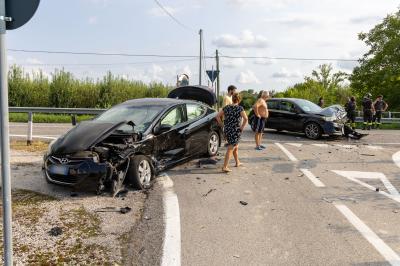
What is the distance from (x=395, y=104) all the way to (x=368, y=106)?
16943 mm

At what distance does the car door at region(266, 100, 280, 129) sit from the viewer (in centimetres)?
1555

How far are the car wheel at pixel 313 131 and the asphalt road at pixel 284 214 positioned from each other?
4049 mm

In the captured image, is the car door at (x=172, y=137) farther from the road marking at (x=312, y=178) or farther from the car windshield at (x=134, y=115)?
the road marking at (x=312, y=178)

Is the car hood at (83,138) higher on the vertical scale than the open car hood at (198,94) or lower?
lower

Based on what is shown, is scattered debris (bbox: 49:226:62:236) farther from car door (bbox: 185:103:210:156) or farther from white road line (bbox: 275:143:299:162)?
white road line (bbox: 275:143:299:162)

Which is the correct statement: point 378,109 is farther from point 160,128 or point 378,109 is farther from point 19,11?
point 19,11

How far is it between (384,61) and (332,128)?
2306 cm

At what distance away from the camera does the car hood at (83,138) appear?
252 inches

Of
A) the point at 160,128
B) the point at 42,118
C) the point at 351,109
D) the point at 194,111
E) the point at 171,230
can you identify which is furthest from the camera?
the point at 42,118

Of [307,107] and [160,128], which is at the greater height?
[307,107]

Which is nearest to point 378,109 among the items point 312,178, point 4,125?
point 312,178

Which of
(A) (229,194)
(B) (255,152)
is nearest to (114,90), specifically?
(B) (255,152)

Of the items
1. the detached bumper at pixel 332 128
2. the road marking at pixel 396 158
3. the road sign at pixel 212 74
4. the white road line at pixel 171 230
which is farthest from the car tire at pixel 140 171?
the road sign at pixel 212 74

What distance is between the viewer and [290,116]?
1511cm
